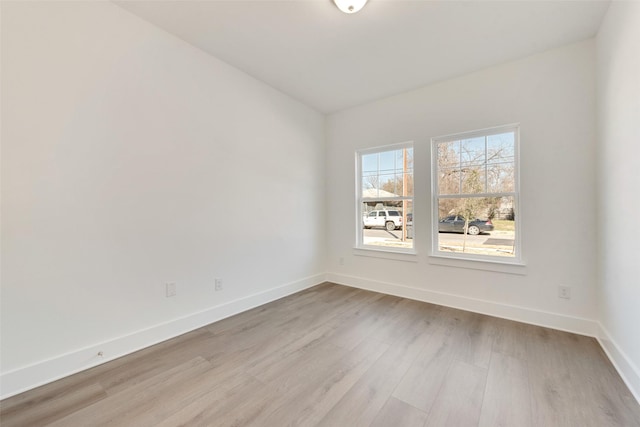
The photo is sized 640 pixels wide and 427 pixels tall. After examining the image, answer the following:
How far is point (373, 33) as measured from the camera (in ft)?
7.64

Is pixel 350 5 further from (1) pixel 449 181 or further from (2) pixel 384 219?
(2) pixel 384 219

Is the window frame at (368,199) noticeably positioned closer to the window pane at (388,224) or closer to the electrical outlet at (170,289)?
the window pane at (388,224)

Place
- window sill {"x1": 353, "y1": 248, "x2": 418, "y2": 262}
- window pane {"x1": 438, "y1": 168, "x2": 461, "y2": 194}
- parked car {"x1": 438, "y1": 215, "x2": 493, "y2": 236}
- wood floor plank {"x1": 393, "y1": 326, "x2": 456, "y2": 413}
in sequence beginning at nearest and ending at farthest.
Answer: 1. wood floor plank {"x1": 393, "y1": 326, "x2": 456, "y2": 413}
2. parked car {"x1": 438, "y1": 215, "x2": 493, "y2": 236}
3. window pane {"x1": 438, "y1": 168, "x2": 461, "y2": 194}
4. window sill {"x1": 353, "y1": 248, "x2": 418, "y2": 262}

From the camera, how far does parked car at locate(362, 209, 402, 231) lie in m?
3.72

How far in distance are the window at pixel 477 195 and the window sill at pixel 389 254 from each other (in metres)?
0.31

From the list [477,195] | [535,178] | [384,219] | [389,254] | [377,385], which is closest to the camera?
[377,385]

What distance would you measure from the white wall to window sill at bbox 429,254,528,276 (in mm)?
2214

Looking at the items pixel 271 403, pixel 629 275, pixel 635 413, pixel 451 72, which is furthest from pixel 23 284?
pixel 451 72

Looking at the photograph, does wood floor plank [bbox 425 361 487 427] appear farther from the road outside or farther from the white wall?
the white wall

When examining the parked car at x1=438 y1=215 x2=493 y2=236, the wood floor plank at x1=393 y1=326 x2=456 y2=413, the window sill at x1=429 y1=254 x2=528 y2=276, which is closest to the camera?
the wood floor plank at x1=393 y1=326 x2=456 y2=413

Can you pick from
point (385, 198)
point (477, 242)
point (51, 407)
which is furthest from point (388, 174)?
point (51, 407)

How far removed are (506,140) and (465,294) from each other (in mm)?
1809

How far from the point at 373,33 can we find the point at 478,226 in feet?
7.73

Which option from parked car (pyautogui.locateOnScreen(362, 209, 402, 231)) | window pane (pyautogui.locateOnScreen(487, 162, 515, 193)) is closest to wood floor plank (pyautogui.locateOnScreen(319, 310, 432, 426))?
parked car (pyautogui.locateOnScreen(362, 209, 402, 231))
